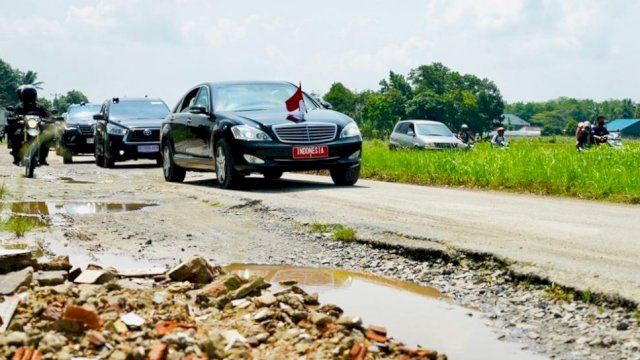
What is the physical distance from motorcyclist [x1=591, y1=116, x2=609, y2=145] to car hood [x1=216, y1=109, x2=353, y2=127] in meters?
13.8

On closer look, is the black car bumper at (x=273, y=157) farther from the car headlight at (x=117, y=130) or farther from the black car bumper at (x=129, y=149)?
the car headlight at (x=117, y=130)

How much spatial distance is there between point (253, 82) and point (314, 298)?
9.26 metres

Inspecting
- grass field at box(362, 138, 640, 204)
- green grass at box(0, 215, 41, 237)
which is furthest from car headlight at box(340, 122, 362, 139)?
green grass at box(0, 215, 41, 237)

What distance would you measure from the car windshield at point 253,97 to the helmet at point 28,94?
14.2 feet

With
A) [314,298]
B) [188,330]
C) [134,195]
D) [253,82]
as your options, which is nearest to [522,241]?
[314,298]

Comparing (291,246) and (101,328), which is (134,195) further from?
(101,328)

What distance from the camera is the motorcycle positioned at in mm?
15070

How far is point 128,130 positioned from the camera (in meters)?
21.0

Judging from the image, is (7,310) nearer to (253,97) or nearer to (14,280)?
(14,280)

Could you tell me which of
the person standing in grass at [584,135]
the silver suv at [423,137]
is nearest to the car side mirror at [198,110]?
the silver suv at [423,137]

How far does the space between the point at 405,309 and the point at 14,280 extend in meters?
2.30

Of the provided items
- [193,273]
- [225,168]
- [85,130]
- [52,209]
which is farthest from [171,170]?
[85,130]

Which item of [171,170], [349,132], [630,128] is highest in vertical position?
[349,132]

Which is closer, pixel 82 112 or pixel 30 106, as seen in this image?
pixel 30 106
